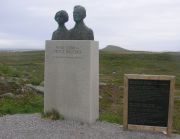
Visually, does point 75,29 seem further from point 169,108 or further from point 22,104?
point 22,104

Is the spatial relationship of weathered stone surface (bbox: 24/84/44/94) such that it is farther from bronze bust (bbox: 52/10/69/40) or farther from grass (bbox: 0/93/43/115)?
bronze bust (bbox: 52/10/69/40)

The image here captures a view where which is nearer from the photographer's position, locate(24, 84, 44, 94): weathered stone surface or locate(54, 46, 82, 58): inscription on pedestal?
locate(54, 46, 82, 58): inscription on pedestal

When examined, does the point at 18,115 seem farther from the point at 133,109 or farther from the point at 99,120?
the point at 133,109

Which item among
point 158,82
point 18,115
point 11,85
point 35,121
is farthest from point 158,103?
point 11,85

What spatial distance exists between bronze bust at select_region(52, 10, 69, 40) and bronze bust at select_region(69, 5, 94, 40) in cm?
20

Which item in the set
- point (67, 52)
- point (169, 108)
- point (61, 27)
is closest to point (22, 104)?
point (61, 27)

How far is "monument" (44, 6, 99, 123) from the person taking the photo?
35.7ft

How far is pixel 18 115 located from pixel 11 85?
510 centimetres

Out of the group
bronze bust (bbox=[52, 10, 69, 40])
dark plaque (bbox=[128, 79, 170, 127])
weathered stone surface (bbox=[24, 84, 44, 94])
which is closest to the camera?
dark plaque (bbox=[128, 79, 170, 127])

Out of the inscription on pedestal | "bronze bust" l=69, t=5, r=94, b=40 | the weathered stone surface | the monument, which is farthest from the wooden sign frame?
the weathered stone surface

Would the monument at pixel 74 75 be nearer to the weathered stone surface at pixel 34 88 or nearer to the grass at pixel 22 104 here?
the grass at pixel 22 104

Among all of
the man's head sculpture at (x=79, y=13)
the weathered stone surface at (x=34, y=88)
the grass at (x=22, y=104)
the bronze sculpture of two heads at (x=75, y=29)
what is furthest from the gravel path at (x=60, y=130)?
the weathered stone surface at (x=34, y=88)

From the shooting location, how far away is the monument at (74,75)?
35.7 feet

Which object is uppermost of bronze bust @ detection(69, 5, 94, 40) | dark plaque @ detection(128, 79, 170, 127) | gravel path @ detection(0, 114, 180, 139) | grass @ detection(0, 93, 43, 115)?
bronze bust @ detection(69, 5, 94, 40)
